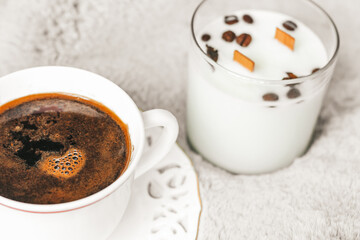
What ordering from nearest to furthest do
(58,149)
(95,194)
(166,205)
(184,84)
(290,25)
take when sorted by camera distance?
(95,194) < (58,149) < (166,205) < (290,25) < (184,84)

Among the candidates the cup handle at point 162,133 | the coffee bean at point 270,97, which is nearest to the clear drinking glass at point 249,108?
the coffee bean at point 270,97

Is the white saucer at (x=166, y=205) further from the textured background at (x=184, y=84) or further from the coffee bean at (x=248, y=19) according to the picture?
the coffee bean at (x=248, y=19)

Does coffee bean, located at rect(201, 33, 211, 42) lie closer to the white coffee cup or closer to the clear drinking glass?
the clear drinking glass

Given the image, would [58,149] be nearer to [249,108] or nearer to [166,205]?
[166,205]

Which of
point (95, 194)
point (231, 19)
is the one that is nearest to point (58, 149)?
point (95, 194)

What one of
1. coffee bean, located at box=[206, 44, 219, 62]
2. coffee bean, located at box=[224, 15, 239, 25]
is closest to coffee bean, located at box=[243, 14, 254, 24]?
coffee bean, located at box=[224, 15, 239, 25]

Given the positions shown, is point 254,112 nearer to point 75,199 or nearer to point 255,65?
point 255,65

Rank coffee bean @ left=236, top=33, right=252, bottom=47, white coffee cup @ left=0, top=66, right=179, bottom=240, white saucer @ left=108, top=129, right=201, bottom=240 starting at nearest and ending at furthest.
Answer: white coffee cup @ left=0, top=66, right=179, bottom=240 → white saucer @ left=108, top=129, right=201, bottom=240 → coffee bean @ left=236, top=33, right=252, bottom=47
